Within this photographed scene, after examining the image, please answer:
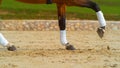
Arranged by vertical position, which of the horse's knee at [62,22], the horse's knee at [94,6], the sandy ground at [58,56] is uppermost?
the horse's knee at [94,6]

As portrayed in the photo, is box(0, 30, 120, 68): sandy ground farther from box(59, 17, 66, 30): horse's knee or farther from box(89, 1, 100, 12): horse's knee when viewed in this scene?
box(89, 1, 100, 12): horse's knee

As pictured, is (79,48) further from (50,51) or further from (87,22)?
(87,22)

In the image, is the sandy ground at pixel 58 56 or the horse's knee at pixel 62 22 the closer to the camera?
the sandy ground at pixel 58 56

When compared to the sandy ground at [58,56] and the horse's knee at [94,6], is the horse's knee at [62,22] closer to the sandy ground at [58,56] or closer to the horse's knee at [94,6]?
the sandy ground at [58,56]

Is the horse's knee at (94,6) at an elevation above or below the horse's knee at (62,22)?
above

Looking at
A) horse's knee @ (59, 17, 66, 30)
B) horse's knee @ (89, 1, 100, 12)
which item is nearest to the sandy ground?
horse's knee @ (59, 17, 66, 30)

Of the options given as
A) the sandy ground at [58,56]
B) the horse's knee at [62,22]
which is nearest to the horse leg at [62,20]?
the horse's knee at [62,22]

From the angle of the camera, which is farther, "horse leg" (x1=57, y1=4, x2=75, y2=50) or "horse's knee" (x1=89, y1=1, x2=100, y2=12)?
"horse leg" (x1=57, y1=4, x2=75, y2=50)

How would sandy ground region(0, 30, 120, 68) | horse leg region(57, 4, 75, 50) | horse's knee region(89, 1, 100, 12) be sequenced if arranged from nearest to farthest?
sandy ground region(0, 30, 120, 68), horse's knee region(89, 1, 100, 12), horse leg region(57, 4, 75, 50)

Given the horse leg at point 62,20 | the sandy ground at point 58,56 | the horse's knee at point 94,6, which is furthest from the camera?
the horse leg at point 62,20

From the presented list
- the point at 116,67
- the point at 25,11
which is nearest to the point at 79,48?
the point at 116,67

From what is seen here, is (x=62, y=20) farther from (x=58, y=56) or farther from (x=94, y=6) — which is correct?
(x=58, y=56)

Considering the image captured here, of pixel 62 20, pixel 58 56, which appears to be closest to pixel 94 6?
pixel 62 20

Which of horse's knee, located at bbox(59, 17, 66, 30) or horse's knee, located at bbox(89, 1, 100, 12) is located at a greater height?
horse's knee, located at bbox(89, 1, 100, 12)
